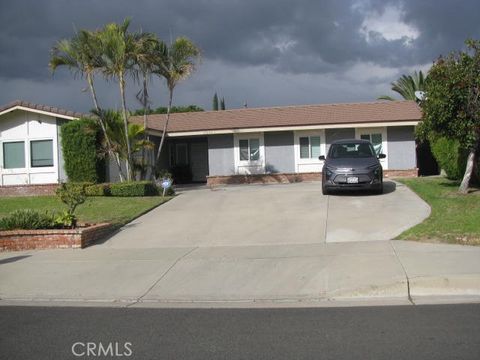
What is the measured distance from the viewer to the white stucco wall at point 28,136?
22812 millimetres

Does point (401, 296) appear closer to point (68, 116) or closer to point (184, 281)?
point (184, 281)

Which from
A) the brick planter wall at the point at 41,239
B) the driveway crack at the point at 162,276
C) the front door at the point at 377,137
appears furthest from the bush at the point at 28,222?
the front door at the point at 377,137

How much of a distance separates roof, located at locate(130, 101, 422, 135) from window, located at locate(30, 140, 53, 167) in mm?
4432

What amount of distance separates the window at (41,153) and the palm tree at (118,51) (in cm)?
495

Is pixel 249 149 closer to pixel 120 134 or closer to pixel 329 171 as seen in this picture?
pixel 120 134

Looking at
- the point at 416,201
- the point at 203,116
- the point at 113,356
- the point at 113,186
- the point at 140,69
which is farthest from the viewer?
the point at 203,116

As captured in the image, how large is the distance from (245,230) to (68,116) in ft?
41.3

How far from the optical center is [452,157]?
1794 centimetres

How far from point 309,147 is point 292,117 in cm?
165

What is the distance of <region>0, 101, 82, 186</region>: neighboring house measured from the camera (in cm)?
2261

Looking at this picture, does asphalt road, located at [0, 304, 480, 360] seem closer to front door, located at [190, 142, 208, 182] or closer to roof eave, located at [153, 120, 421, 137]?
roof eave, located at [153, 120, 421, 137]

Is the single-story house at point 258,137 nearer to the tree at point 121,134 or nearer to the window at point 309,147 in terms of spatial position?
the window at point 309,147

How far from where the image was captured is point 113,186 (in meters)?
18.7

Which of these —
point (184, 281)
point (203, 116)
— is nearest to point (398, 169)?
point (203, 116)
